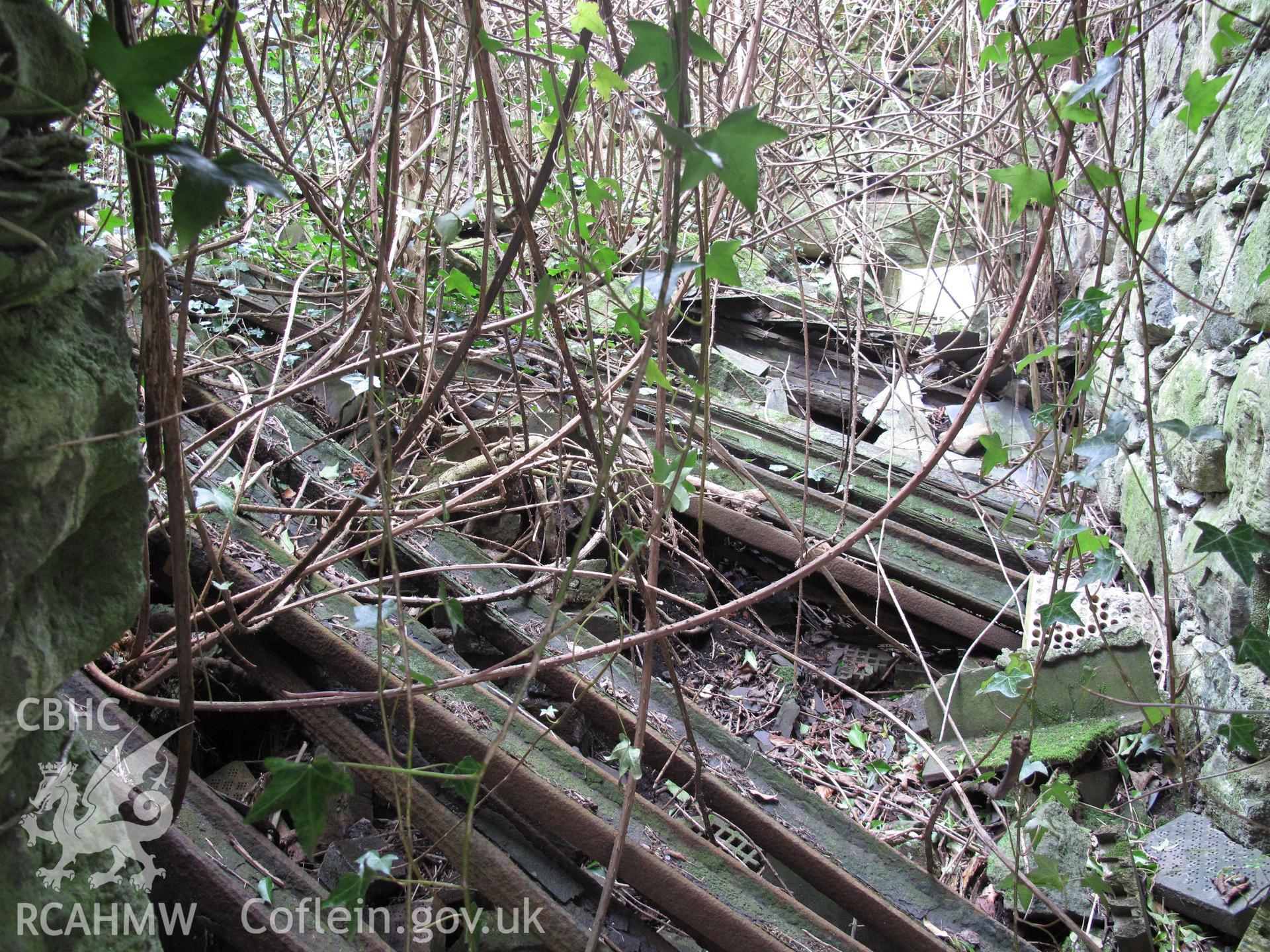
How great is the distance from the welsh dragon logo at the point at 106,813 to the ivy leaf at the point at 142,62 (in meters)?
0.85

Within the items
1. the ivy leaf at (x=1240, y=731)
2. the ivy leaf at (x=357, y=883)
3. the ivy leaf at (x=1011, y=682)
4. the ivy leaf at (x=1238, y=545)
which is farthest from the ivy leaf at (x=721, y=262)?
the ivy leaf at (x=1240, y=731)

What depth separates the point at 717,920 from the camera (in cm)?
170

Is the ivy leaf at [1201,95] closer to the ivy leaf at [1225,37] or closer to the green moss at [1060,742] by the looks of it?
the ivy leaf at [1225,37]

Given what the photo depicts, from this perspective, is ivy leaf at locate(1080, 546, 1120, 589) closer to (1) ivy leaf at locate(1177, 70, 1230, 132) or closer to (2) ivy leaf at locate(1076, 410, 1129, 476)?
(2) ivy leaf at locate(1076, 410, 1129, 476)

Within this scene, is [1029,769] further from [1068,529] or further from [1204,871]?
[1068,529]

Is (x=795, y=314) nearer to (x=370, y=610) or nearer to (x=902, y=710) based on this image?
(x=902, y=710)

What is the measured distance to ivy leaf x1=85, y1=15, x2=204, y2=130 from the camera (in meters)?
0.91

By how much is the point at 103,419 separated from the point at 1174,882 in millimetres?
2425

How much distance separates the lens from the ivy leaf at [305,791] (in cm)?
108

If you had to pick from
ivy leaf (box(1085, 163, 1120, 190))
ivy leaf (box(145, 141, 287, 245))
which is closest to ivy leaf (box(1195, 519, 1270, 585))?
A: ivy leaf (box(1085, 163, 1120, 190))

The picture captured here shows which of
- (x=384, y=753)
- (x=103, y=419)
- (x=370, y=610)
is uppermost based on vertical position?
(x=103, y=419)

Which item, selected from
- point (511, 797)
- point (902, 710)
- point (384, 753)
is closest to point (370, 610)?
point (384, 753)

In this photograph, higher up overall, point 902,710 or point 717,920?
point 717,920

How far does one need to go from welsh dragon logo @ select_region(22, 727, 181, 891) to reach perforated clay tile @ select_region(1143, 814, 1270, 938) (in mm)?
2218
